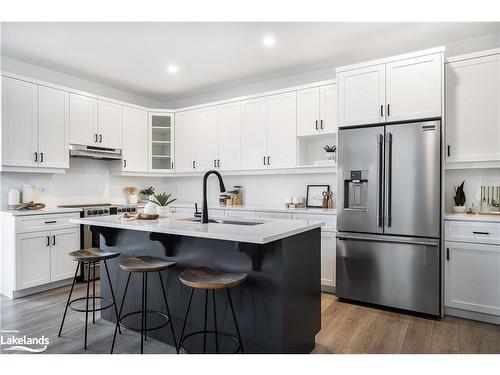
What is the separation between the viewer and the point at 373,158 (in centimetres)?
320

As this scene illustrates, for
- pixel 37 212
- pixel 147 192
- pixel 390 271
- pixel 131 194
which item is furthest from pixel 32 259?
pixel 390 271

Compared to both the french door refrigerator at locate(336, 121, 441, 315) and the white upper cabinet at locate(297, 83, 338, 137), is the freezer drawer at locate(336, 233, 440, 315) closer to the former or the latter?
the french door refrigerator at locate(336, 121, 441, 315)

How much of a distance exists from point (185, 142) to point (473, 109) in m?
3.87

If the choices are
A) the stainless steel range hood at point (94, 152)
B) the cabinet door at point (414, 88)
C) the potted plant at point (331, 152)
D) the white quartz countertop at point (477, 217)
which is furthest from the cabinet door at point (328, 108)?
the stainless steel range hood at point (94, 152)

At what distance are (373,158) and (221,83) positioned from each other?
2738mm

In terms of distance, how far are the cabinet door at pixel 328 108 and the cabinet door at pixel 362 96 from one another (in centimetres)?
37

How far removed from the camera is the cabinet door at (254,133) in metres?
4.42

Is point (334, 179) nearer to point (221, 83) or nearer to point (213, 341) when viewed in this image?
point (221, 83)

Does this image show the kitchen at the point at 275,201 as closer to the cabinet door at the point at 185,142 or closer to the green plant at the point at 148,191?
the cabinet door at the point at 185,142

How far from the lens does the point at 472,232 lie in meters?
2.88

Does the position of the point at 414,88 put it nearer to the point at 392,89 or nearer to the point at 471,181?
the point at 392,89

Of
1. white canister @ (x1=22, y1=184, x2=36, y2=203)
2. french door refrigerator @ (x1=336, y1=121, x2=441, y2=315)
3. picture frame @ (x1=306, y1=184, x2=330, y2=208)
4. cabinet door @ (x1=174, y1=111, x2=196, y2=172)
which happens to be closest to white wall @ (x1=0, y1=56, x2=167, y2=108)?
cabinet door @ (x1=174, y1=111, x2=196, y2=172)

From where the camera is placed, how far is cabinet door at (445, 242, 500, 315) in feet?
9.17
